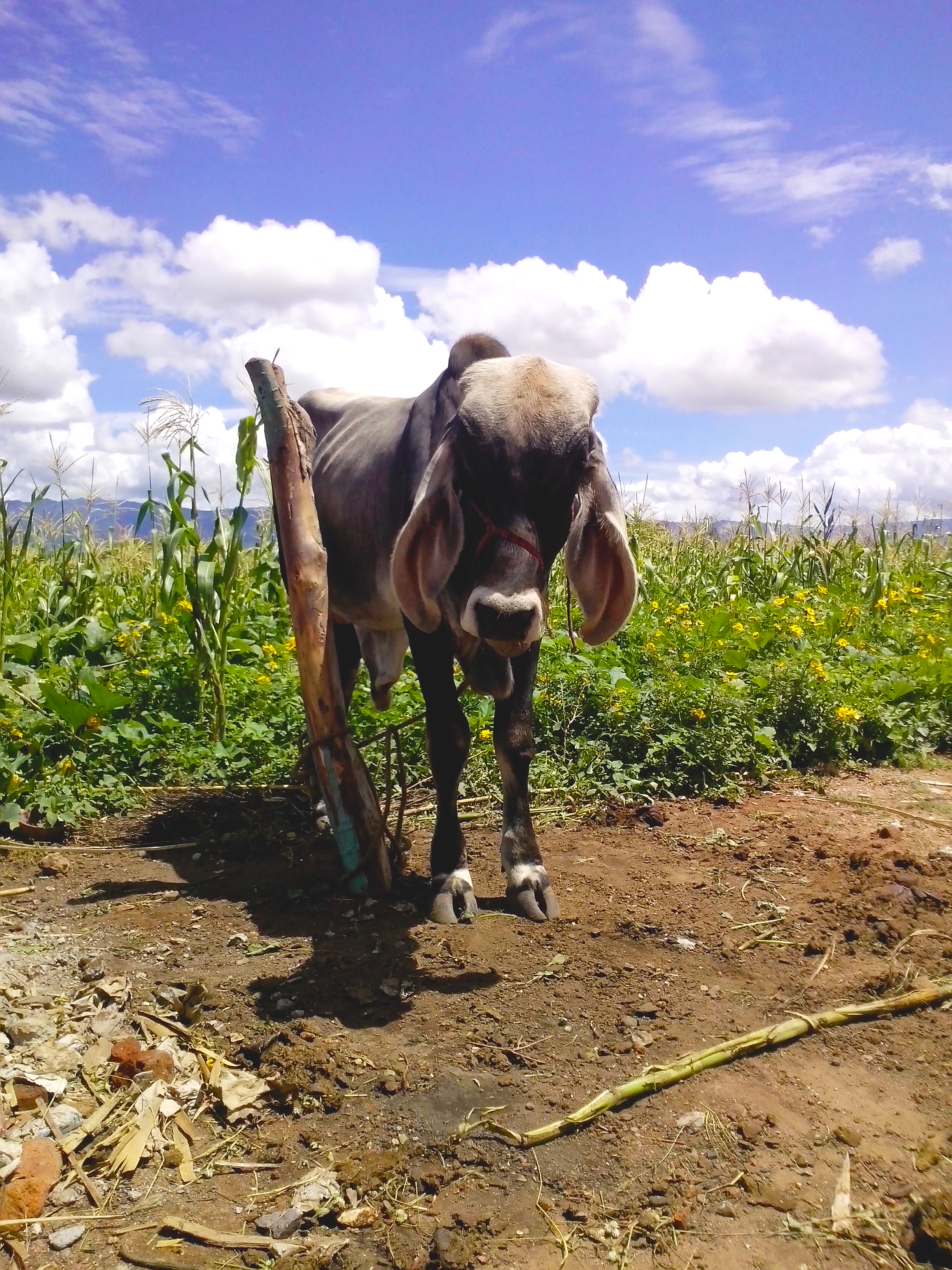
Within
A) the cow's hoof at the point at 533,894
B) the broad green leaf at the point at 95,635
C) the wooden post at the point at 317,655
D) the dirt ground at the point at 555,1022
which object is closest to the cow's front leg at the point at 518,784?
the cow's hoof at the point at 533,894

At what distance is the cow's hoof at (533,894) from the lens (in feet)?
11.9

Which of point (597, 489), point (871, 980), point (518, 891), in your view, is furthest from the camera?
point (518, 891)

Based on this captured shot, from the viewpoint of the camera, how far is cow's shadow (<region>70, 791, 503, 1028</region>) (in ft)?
10.3

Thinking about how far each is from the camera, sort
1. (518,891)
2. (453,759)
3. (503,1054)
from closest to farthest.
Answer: (503,1054)
(518,891)
(453,759)

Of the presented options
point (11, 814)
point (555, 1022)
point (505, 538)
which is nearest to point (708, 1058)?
point (555, 1022)

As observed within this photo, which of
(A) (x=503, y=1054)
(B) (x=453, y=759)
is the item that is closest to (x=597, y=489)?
(B) (x=453, y=759)

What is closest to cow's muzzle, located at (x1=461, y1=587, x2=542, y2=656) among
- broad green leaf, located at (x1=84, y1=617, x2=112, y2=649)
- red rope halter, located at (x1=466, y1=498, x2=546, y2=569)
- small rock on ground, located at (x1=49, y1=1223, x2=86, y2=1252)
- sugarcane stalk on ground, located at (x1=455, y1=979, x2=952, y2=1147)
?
red rope halter, located at (x1=466, y1=498, x2=546, y2=569)

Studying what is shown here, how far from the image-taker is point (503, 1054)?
2.77m

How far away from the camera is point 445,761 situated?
3.92 m

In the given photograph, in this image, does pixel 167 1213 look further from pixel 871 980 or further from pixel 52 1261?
pixel 871 980

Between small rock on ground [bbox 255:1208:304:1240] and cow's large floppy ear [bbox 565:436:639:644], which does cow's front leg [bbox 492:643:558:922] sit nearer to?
cow's large floppy ear [bbox 565:436:639:644]

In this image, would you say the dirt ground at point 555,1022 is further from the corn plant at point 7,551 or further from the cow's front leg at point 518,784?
the corn plant at point 7,551

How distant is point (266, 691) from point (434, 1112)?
11.0 ft

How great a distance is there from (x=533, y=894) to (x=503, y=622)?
1154mm
